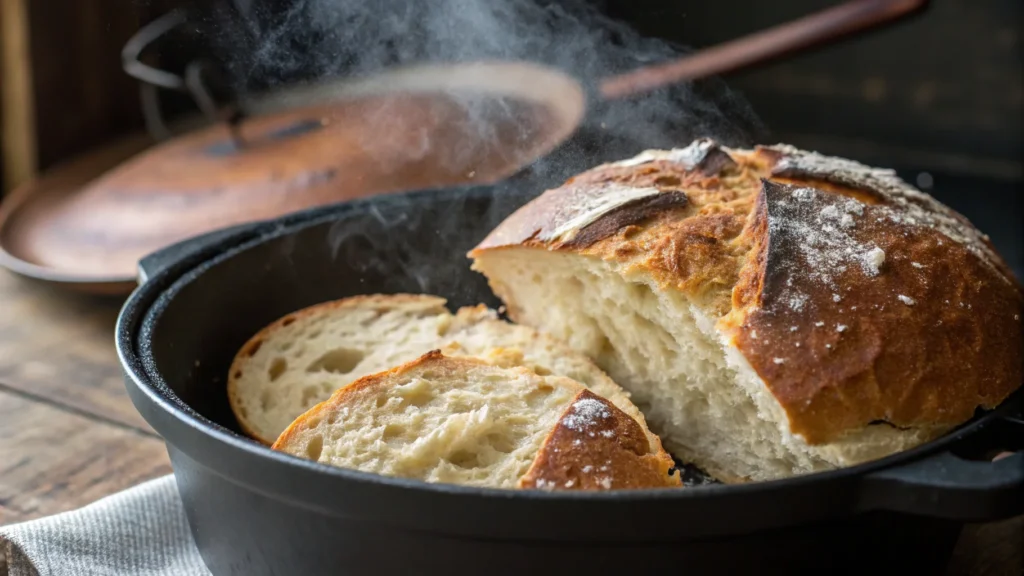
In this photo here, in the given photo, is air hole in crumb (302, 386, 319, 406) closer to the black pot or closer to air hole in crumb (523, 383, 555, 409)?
the black pot

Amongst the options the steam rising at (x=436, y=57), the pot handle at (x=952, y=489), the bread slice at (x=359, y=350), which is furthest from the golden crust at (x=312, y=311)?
the pot handle at (x=952, y=489)

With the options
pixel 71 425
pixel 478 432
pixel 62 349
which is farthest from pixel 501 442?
pixel 62 349

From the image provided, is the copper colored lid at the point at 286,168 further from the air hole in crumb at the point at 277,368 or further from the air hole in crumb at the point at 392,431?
the air hole in crumb at the point at 392,431

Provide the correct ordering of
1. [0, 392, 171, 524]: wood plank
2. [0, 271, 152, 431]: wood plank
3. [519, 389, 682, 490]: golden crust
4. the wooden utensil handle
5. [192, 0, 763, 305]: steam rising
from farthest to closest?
the wooden utensil handle < [0, 271, 152, 431]: wood plank < [192, 0, 763, 305]: steam rising < [0, 392, 171, 524]: wood plank < [519, 389, 682, 490]: golden crust

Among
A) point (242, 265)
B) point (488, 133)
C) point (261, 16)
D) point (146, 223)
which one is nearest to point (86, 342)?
point (146, 223)

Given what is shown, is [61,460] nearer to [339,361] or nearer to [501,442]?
[339,361]

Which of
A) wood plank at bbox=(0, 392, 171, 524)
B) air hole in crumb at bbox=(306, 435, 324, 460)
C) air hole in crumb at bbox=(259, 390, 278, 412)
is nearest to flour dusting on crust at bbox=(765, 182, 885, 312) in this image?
air hole in crumb at bbox=(306, 435, 324, 460)
